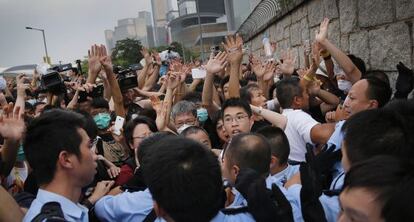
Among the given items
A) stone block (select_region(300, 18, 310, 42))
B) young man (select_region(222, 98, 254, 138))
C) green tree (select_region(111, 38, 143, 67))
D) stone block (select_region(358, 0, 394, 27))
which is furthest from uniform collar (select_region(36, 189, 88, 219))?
green tree (select_region(111, 38, 143, 67))

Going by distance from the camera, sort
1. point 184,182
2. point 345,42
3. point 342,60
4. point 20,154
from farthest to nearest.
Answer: point 345,42 < point 342,60 < point 20,154 < point 184,182

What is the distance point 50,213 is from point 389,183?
1296 millimetres

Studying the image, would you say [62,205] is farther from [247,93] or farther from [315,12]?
[315,12]

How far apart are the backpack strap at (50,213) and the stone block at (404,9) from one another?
11.4ft

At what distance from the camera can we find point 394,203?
959mm

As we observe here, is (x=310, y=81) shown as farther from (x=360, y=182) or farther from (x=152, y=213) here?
(x=360, y=182)

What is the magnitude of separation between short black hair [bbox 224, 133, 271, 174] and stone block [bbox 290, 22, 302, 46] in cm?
565

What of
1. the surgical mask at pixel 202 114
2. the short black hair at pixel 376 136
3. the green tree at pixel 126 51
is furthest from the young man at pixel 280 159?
the green tree at pixel 126 51

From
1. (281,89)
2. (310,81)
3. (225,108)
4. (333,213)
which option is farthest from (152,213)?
(310,81)

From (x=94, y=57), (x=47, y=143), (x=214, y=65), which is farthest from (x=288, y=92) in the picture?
(x=94, y=57)

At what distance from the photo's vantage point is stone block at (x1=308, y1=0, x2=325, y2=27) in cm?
585

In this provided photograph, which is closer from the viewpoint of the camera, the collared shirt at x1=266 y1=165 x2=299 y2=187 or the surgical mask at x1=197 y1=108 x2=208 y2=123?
the collared shirt at x1=266 y1=165 x2=299 y2=187

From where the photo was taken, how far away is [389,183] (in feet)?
3.36

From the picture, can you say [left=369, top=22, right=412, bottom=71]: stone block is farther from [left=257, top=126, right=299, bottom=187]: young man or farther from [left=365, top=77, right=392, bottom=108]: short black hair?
[left=257, top=126, right=299, bottom=187]: young man
